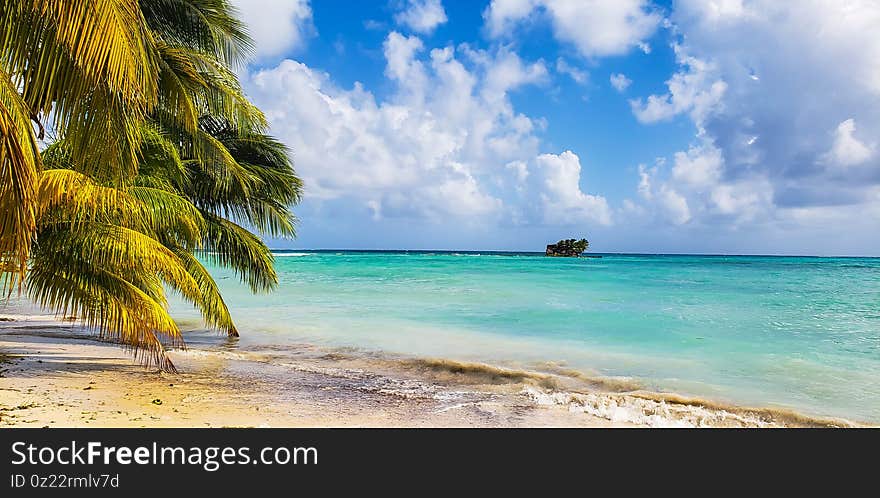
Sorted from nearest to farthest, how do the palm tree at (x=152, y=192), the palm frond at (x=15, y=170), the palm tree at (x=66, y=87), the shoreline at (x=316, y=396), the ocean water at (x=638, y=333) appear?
the palm frond at (x=15, y=170)
the palm tree at (x=66, y=87)
the palm tree at (x=152, y=192)
the shoreline at (x=316, y=396)
the ocean water at (x=638, y=333)

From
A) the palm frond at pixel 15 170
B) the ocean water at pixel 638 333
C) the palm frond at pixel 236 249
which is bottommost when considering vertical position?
the ocean water at pixel 638 333

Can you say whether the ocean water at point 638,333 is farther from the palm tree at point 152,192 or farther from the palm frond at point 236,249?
the palm tree at point 152,192

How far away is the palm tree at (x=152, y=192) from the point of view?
418 centimetres

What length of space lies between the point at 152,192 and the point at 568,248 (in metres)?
74.4

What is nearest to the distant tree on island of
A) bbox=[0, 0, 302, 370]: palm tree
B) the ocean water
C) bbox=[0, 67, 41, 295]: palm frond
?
the ocean water

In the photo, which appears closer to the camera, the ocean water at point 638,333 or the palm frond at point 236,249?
the ocean water at point 638,333

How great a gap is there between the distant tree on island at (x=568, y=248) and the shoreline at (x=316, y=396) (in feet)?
227

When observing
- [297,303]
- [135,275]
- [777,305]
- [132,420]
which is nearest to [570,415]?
[132,420]

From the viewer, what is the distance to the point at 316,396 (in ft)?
20.8

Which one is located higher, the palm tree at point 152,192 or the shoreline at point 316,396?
the palm tree at point 152,192

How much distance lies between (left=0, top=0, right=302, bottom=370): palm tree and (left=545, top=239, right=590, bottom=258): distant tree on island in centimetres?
6856

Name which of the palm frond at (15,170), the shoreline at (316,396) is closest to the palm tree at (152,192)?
the palm frond at (15,170)

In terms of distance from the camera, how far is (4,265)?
174 inches
